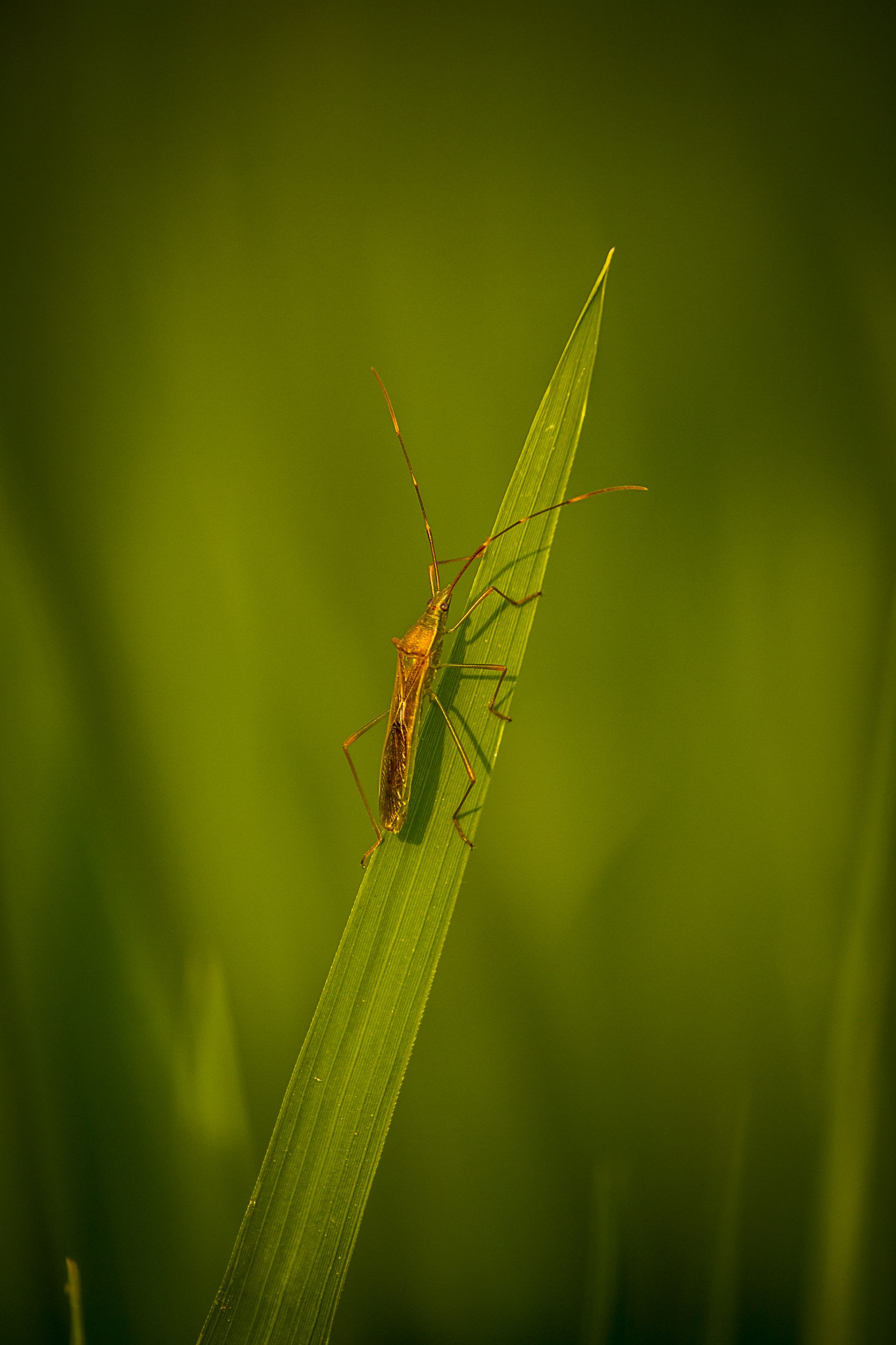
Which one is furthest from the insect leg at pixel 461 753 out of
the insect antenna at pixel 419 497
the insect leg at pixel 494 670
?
the insect antenna at pixel 419 497

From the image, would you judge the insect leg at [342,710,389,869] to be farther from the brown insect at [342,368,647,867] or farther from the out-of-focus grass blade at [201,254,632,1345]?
the out-of-focus grass blade at [201,254,632,1345]

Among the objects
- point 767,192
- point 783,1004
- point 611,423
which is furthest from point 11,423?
point 783,1004

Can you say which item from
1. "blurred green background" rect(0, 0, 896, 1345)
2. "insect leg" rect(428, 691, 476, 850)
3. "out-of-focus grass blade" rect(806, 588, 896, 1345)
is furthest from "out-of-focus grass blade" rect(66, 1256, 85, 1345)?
"out-of-focus grass blade" rect(806, 588, 896, 1345)

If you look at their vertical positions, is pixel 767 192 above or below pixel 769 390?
above

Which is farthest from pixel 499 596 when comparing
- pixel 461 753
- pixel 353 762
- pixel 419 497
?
pixel 353 762

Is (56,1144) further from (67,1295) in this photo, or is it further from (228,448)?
(228,448)

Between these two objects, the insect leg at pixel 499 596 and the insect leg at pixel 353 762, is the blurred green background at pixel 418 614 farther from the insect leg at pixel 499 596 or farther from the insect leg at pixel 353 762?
the insect leg at pixel 499 596

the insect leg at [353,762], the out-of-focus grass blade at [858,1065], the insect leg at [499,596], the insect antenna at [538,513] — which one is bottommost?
the out-of-focus grass blade at [858,1065]
